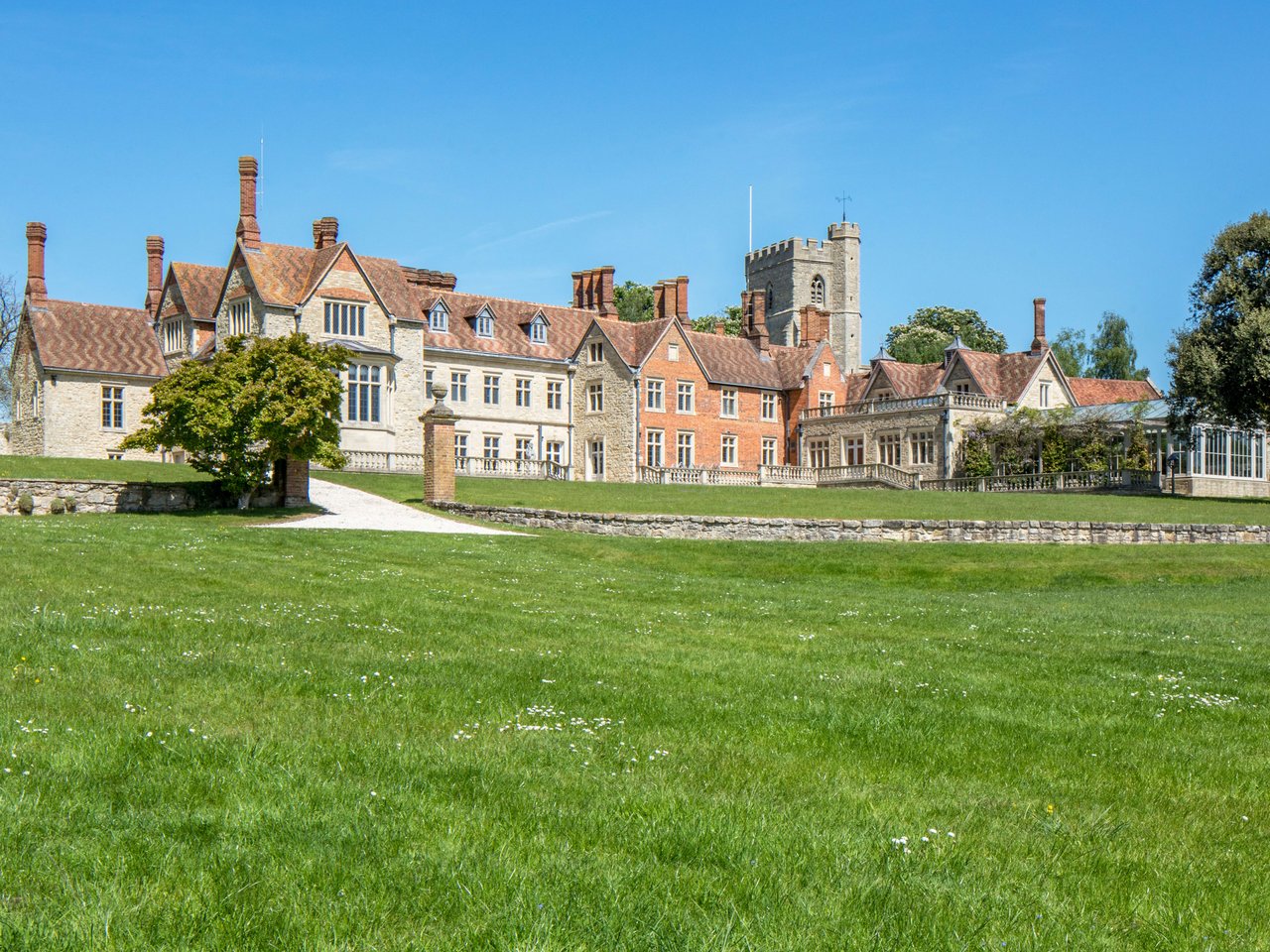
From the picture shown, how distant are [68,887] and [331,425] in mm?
30841

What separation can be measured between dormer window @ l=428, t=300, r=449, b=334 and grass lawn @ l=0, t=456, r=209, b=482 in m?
19.5

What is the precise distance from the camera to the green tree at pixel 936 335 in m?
100

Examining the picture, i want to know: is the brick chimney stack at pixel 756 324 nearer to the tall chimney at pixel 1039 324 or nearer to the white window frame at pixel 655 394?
the white window frame at pixel 655 394

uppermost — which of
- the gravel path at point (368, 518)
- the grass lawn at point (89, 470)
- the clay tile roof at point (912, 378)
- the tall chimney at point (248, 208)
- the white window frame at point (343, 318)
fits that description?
the tall chimney at point (248, 208)

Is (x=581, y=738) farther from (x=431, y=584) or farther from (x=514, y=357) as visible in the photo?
(x=514, y=357)

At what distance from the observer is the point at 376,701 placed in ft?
26.0

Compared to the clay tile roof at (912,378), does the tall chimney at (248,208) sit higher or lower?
higher

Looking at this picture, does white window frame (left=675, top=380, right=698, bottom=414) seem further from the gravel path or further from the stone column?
the stone column

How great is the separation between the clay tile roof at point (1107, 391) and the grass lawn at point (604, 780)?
206 ft

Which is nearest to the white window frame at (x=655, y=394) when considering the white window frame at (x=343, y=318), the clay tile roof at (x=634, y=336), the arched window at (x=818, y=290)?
the clay tile roof at (x=634, y=336)

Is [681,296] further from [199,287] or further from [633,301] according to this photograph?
[633,301]

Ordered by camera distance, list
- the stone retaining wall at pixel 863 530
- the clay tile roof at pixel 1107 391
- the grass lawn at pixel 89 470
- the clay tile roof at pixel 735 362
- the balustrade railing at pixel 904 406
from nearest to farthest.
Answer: the stone retaining wall at pixel 863 530
the grass lawn at pixel 89 470
the balustrade railing at pixel 904 406
the clay tile roof at pixel 735 362
the clay tile roof at pixel 1107 391

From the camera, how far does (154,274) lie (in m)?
61.8

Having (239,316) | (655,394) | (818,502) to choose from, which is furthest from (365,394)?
(818,502)
